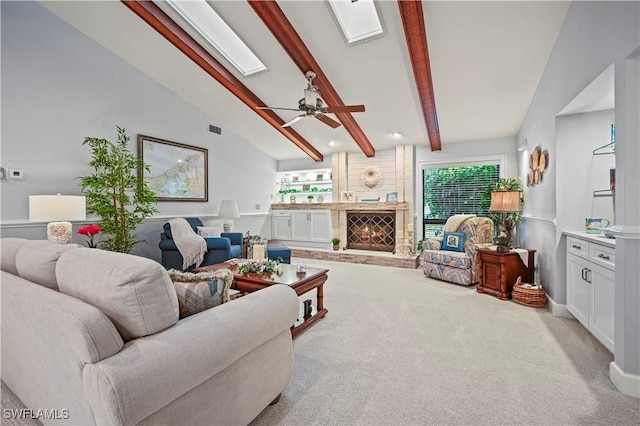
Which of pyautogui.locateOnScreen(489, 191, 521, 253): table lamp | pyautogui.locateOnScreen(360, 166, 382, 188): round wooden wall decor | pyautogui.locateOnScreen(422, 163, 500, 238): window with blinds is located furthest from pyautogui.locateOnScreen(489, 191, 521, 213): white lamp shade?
pyautogui.locateOnScreen(360, 166, 382, 188): round wooden wall decor

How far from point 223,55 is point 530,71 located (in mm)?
4011

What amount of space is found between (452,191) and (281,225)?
4.00 metres

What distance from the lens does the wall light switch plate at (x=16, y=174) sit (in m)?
3.35

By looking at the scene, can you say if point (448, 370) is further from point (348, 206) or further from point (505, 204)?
point (348, 206)

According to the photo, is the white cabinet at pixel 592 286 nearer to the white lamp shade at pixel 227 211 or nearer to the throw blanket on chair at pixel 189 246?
the throw blanket on chair at pixel 189 246

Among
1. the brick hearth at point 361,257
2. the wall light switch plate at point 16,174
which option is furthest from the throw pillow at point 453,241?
the wall light switch plate at point 16,174

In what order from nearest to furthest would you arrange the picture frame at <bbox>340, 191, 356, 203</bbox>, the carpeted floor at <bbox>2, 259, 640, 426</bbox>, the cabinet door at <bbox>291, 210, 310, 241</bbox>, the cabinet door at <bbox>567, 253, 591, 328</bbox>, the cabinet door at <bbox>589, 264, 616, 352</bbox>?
the carpeted floor at <bbox>2, 259, 640, 426</bbox> → the cabinet door at <bbox>589, 264, 616, 352</bbox> → the cabinet door at <bbox>567, 253, 591, 328</bbox> → the picture frame at <bbox>340, 191, 356, 203</bbox> → the cabinet door at <bbox>291, 210, 310, 241</bbox>

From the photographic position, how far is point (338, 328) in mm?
2816

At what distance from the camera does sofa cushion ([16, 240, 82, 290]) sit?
144cm

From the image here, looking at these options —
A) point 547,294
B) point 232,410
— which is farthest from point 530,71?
point 232,410

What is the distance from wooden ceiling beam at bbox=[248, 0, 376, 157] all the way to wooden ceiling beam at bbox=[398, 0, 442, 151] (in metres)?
1.23

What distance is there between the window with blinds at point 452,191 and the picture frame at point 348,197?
151 cm

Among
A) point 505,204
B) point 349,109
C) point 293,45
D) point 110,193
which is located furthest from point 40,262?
point 505,204

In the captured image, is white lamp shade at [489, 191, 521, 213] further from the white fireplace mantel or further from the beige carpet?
the white fireplace mantel
